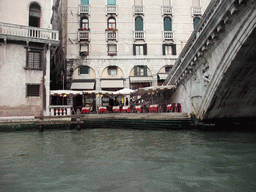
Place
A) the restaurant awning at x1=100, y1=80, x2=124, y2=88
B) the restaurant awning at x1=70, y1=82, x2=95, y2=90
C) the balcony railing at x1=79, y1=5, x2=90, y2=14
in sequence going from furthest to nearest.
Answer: the balcony railing at x1=79, y1=5, x2=90, y2=14
the restaurant awning at x1=100, y1=80, x2=124, y2=88
the restaurant awning at x1=70, y1=82, x2=95, y2=90

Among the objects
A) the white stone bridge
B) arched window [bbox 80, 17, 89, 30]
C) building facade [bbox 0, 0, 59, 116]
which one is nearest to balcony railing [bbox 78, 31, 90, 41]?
arched window [bbox 80, 17, 89, 30]

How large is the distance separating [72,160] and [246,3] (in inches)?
294

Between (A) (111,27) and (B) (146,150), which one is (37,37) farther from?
(B) (146,150)

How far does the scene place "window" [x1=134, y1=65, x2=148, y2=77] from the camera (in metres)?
20.8

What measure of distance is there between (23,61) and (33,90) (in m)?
2.29

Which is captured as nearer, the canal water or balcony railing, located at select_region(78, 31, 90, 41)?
A: the canal water

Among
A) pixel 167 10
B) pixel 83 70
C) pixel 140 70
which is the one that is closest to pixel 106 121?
pixel 83 70

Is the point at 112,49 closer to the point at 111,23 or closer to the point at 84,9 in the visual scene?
the point at 111,23

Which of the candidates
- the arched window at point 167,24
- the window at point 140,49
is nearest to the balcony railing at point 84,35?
the window at point 140,49

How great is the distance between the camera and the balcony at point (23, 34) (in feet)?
45.6

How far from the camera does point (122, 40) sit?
821 inches

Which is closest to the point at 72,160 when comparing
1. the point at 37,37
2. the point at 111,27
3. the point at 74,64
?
the point at 37,37

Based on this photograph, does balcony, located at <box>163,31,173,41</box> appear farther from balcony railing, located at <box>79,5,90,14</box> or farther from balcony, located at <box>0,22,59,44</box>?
balcony, located at <box>0,22,59,44</box>

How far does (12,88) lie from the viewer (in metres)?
14.1
